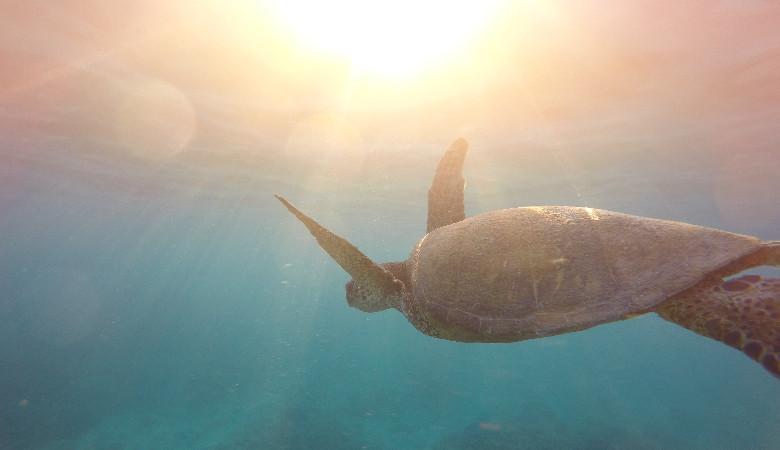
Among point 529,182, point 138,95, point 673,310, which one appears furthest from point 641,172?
point 138,95

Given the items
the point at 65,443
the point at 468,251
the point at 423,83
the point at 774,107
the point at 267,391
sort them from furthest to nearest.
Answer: the point at 267,391, the point at 65,443, the point at 774,107, the point at 423,83, the point at 468,251

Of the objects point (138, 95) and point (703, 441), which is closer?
point (138, 95)

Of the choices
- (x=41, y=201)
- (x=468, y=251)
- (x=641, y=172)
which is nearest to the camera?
(x=468, y=251)

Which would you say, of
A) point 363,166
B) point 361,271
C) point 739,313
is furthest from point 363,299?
point 363,166

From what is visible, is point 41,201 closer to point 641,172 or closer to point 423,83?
point 423,83

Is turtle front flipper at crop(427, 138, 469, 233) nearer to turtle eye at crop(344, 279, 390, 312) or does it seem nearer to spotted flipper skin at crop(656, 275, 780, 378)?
turtle eye at crop(344, 279, 390, 312)

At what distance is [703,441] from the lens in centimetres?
1633

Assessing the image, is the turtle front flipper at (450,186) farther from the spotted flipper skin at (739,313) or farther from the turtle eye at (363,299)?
the spotted flipper skin at (739,313)

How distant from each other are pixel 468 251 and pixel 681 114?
12.6 m

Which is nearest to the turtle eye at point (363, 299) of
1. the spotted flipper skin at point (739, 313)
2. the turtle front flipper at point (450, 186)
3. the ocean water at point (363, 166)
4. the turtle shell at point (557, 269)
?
the turtle shell at point (557, 269)

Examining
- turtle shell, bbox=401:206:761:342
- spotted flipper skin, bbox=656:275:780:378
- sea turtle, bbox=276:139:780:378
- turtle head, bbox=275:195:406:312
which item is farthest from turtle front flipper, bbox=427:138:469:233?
spotted flipper skin, bbox=656:275:780:378

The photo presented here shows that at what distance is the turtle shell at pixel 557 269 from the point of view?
2305mm

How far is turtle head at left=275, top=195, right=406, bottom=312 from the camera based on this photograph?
106 inches

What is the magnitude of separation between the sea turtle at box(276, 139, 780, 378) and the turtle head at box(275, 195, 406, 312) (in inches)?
0.7
